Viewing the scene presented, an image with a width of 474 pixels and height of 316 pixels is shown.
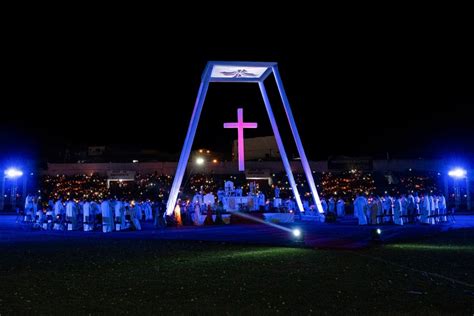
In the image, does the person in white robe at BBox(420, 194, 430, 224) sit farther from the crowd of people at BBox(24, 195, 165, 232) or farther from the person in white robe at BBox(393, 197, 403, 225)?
the crowd of people at BBox(24, 195, 165, 232)

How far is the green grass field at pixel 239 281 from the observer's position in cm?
588


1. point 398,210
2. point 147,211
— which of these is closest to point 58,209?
point 147,211

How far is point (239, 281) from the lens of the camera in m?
7.60

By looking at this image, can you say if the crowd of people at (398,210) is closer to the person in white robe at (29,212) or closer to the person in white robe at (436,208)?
the person in white robe at (436,208)

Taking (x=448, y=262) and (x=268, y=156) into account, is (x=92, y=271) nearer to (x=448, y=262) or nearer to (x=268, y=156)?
(x=448, y=262)

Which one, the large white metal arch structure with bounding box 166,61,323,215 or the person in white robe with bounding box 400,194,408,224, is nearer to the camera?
the person in white robe with bounding box 400,194,408,224

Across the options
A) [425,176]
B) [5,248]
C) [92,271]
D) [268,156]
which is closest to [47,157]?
[268,156]

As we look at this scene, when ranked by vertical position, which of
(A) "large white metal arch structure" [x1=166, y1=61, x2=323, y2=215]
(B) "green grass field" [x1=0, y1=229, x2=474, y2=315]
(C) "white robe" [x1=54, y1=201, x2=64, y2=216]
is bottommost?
(B) "green grass field" [x1=0, y1=229, x2=474, y2=315]

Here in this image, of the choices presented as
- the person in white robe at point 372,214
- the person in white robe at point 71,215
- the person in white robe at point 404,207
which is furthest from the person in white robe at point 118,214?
the person in white robe at point 404,207

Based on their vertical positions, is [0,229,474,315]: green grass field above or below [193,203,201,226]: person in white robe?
below

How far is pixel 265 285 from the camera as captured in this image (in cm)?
727

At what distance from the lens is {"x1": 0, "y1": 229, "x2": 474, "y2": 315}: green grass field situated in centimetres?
588

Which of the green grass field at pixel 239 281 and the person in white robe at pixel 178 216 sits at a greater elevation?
the person in white robe at pixel 178 216

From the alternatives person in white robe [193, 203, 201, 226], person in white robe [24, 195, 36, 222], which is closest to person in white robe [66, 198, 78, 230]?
person in white robe [24, 195, 36, 222]
